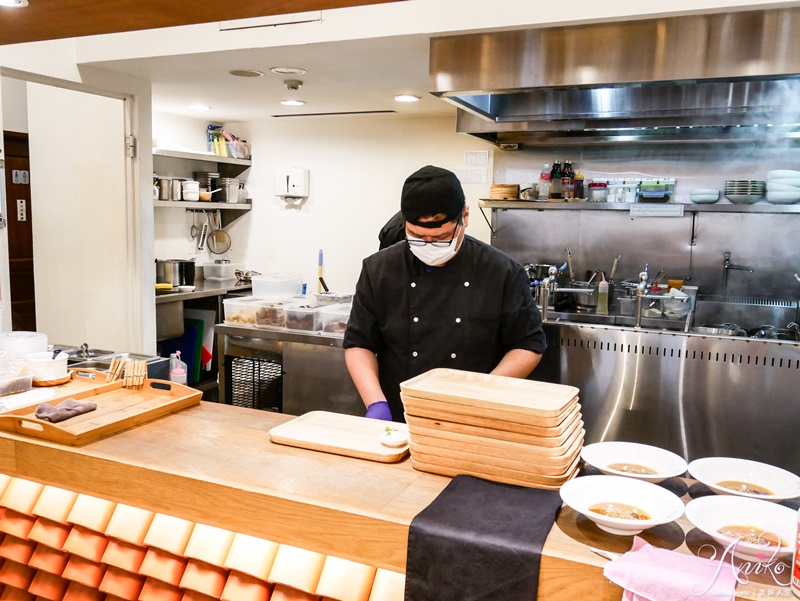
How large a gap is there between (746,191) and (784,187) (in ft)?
0.77

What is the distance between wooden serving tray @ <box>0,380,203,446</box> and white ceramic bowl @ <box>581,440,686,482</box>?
1.26 m

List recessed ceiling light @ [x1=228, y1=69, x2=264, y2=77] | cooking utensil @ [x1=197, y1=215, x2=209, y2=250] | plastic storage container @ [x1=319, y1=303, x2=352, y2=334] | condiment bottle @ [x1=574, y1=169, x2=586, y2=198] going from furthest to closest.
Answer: cooking utensil @ [x1=197, y1=215, x2=209, y2=250], condiment bottle @ [x1=574, y1=169, x2=586, y2=198], recessed ceiling light @ [x1=228, y1=69, x2=264, y2=77], plastic storage container @ [x1=319, y1=303, x2=352, y2=334]

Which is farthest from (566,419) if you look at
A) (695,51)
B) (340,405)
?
(340,405)

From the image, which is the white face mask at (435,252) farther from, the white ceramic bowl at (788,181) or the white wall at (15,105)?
the white wall at (15,105)

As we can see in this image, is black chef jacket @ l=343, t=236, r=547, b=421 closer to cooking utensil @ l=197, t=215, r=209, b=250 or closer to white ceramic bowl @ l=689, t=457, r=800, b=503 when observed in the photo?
white ceramic bowl @ l=689, t=457, r=800, b=503

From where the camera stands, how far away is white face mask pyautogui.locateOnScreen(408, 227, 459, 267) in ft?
8.41

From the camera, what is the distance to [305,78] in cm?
458

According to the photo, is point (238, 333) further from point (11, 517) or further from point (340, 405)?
point (11, 517)

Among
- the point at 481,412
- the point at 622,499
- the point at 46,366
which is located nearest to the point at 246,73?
the point at 46,366

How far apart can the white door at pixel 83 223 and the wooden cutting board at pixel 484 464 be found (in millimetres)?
3797

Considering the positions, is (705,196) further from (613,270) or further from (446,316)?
(446,316)

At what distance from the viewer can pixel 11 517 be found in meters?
2.01

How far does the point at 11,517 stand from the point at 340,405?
2.16m

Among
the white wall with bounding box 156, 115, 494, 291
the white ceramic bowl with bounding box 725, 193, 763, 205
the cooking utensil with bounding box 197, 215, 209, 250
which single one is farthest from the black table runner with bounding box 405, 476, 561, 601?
the cooking utensil with bounding box 197, 215, 209, 250
